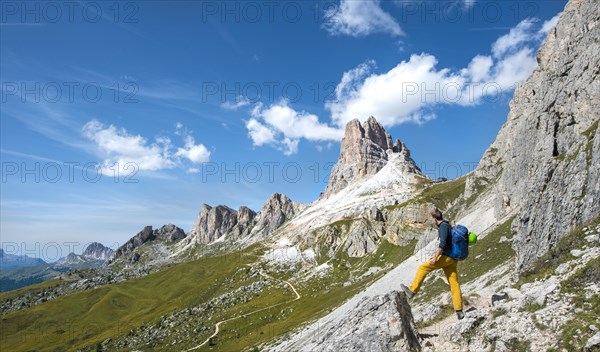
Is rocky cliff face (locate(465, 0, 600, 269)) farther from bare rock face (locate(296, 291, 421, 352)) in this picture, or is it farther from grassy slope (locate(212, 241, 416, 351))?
grassy slope (locate(212, 241, 416, 351))

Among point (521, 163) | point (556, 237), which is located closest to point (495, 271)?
point (556, 237)

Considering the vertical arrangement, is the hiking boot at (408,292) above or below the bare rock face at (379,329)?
above

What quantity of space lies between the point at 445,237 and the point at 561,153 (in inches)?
1925

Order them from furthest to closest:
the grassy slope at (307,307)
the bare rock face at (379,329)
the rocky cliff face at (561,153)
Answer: the grassy slope at (307,307), the rocky cliff face at (561,153), the bare rock face at (379,329)

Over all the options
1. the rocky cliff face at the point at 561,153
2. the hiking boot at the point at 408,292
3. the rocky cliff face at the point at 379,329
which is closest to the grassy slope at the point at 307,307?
the rocky cliff face at the point at 561,153

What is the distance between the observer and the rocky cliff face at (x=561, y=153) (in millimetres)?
38188

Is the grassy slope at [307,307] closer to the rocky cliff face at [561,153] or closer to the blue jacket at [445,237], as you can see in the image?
the rocky cliff face at [561,153]

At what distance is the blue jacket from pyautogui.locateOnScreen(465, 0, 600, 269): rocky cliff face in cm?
2635

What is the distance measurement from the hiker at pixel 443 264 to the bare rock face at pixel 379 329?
1.08m

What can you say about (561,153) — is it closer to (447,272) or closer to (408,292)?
(447,272)

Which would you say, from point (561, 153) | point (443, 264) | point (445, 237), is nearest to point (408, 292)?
point (443, 264)

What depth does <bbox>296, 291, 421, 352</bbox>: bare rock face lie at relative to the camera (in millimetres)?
16250

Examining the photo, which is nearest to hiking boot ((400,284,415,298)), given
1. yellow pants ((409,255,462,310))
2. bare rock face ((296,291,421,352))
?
yellow pants ((409,255,462,310))

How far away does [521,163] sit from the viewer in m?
84.8
